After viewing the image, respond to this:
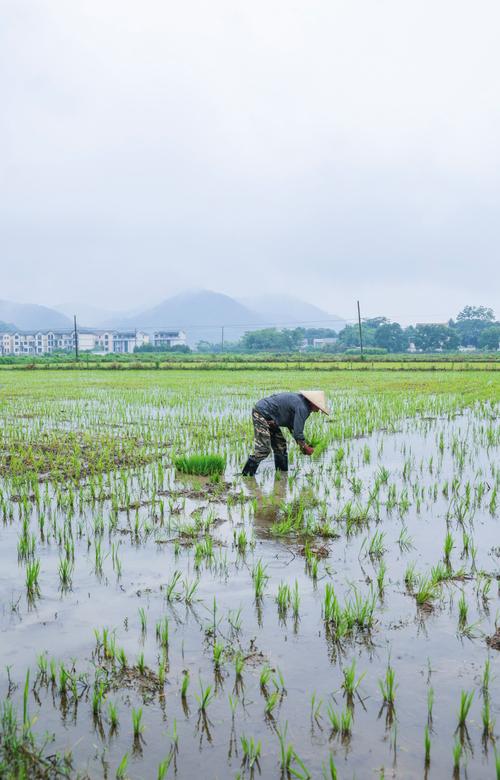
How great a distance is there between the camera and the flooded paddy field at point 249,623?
196cm

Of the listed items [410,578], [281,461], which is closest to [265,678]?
[410,578]

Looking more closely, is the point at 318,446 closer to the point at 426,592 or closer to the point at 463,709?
the point at 426,592

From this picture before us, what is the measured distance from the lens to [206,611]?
2.89 metres

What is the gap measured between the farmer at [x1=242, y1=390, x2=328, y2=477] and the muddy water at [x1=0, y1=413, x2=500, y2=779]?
3.76 ft

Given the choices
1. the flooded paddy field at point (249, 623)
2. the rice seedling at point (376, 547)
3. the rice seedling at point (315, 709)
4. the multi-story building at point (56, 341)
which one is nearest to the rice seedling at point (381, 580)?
the flooded paddy field at point (249, 623)

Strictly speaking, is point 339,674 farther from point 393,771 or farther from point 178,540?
point 178,540

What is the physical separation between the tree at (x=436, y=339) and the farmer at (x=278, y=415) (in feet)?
249

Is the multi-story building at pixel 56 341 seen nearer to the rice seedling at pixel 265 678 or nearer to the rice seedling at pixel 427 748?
the rice seedling at pixel 265 678

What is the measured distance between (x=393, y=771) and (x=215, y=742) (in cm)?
54

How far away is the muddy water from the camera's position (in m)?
1.96

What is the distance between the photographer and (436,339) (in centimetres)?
7844

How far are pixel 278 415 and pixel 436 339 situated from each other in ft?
251

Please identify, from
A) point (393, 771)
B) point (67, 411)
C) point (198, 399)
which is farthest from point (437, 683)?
point (198, 399)

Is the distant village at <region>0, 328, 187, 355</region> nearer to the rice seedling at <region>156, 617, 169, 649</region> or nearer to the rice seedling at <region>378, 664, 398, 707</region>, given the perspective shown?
the rice seedling at <region>156, 617, 169, 649</region>
